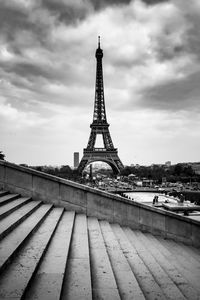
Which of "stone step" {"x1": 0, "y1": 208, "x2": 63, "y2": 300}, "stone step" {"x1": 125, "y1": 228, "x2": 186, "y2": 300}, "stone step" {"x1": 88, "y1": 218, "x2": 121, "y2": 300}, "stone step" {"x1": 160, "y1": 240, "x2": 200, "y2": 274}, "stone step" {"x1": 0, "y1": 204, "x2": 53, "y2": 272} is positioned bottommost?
"stone step" {"x1": 160, "y1": 240, "x2": 200, "y2": 274}

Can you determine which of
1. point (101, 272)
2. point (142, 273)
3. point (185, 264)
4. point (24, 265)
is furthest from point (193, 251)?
point (24, 265)

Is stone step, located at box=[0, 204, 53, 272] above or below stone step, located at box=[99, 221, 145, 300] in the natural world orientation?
above

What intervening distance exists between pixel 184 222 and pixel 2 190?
22.5ft

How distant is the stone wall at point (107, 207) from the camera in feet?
27.9

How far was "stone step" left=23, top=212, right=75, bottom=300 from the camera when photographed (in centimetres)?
317

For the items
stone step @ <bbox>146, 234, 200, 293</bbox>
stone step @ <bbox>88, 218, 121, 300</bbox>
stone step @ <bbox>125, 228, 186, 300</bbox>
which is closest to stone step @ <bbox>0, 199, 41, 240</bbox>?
stone step @ <bbox>88, 218, 121, 300</bbox>

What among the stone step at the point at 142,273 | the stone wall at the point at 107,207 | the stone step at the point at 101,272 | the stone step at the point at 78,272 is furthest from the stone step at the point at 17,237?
the stone step at the point at 142,273

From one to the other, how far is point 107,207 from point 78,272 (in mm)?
4619

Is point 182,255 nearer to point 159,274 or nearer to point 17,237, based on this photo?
point 159,274

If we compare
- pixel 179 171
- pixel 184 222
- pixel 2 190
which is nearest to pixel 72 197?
pixel 2 190

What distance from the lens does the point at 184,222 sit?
8.55m

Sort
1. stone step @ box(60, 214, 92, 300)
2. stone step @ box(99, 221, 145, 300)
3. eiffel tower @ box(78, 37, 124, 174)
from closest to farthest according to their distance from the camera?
stone step @ box(60, 214, 92, 300) → stone step @ box(99, 221, 145, 300) → eiffel tower @ box(78, 37, 124, 174)

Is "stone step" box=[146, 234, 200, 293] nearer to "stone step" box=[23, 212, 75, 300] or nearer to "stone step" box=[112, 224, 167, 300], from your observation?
"stone step" box=[112, 224, 167, 300]

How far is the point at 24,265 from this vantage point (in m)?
3.77
